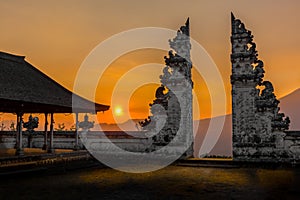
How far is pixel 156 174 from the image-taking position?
13062 millimetres

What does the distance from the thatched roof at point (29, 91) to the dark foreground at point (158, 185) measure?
4305 millimetres

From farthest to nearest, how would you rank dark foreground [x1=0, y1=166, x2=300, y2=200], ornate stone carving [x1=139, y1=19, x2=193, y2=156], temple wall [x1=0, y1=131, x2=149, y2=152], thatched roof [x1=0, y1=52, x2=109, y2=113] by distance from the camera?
temple wall [x1=0, y1=131, x2=149, y2=152], ornate stone carving [x1=139, y1=19, x2=193, y2=156], thatched roof [x1=0, y1=52, x2=109, y2=113], dark foreground [x1=0, y1=166, x2=300, y2=200]

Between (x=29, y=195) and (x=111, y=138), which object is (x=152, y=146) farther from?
(x=29, y=195)

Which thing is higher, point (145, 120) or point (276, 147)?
point (145, 120)

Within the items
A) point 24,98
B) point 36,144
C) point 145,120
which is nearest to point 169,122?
point 145,120

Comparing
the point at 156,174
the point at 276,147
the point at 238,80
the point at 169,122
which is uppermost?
the point at 238,80

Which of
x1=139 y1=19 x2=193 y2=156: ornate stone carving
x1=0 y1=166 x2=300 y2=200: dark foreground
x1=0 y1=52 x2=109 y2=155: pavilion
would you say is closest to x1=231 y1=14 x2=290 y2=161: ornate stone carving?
x1=0 y1=166 x2=300 y2=200: dark foreground

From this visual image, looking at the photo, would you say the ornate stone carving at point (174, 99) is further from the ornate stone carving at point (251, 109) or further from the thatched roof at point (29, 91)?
the thatched roof at point (29, 91)

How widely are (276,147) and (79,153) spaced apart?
39.1 ft

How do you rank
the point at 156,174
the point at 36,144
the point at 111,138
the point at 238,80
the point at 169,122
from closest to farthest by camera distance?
the point at 156,174 < the point at 238,80 < the point at 169,122 < the point at 111,138 < the point at 36,144

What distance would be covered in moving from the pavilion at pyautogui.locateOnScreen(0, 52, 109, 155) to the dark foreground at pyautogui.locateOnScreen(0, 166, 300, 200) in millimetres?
4205

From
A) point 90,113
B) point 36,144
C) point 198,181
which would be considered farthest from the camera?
point 36,144

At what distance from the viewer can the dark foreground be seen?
8.52 meters

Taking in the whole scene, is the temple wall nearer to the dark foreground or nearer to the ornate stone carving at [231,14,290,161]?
the dark foreground
